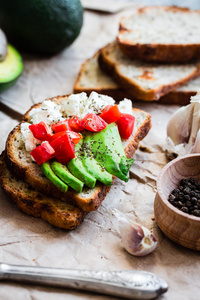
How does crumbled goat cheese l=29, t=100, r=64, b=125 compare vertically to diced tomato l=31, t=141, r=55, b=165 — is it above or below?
above

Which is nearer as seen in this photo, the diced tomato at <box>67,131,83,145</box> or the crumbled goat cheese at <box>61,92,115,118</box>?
the diced tomato at <box>67,131,83,145</box>

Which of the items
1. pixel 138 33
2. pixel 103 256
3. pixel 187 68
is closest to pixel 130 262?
pixel 103 256

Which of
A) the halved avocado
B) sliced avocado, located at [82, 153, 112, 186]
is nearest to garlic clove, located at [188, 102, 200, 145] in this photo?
sliced avocado, located at [82, 153, 112, 186]

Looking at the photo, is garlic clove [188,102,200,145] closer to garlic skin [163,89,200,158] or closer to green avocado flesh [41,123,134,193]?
garlic skin [163,89,200,158]

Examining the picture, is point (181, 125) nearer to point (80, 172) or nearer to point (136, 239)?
point (80, 172)

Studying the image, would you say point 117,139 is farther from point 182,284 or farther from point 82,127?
point 182,284

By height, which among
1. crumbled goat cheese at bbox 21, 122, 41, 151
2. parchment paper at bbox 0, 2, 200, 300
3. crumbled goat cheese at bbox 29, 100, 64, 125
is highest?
crumbled goat cheese at bbox 29, 100, 64, 125

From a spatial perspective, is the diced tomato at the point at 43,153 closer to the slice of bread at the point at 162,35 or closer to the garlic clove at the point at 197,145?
the garlic clove at the point at 197,145
